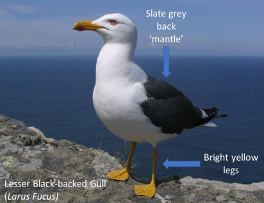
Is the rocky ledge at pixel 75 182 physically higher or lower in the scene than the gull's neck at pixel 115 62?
lower

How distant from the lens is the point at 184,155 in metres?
42.7

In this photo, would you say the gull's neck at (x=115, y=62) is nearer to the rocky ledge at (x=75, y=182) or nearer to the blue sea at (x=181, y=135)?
the rocky ledge at (x=75, y=182)

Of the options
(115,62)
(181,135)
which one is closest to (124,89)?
(115,62)

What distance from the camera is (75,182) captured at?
18.7ft

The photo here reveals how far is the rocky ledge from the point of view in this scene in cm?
523

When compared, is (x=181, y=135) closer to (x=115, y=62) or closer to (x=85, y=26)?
(x=115, y=62)

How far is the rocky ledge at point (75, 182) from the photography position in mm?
5234

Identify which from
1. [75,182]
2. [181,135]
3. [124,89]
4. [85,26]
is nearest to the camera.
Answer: [124,89]

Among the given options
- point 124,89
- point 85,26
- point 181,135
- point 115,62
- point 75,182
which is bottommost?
point 181,135

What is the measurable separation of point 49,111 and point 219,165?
44.7m

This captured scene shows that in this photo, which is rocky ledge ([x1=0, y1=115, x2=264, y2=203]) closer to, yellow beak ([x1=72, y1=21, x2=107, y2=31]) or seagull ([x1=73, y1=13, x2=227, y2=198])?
seagull ([x1=73, y1=13, x2=227, y2=198])

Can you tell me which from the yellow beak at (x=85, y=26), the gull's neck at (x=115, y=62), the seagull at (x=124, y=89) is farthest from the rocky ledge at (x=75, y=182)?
the yellow beak at (x=85, y=26)

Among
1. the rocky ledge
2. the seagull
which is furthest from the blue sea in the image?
the seagull

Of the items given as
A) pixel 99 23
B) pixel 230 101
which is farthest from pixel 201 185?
pixel 230 101
